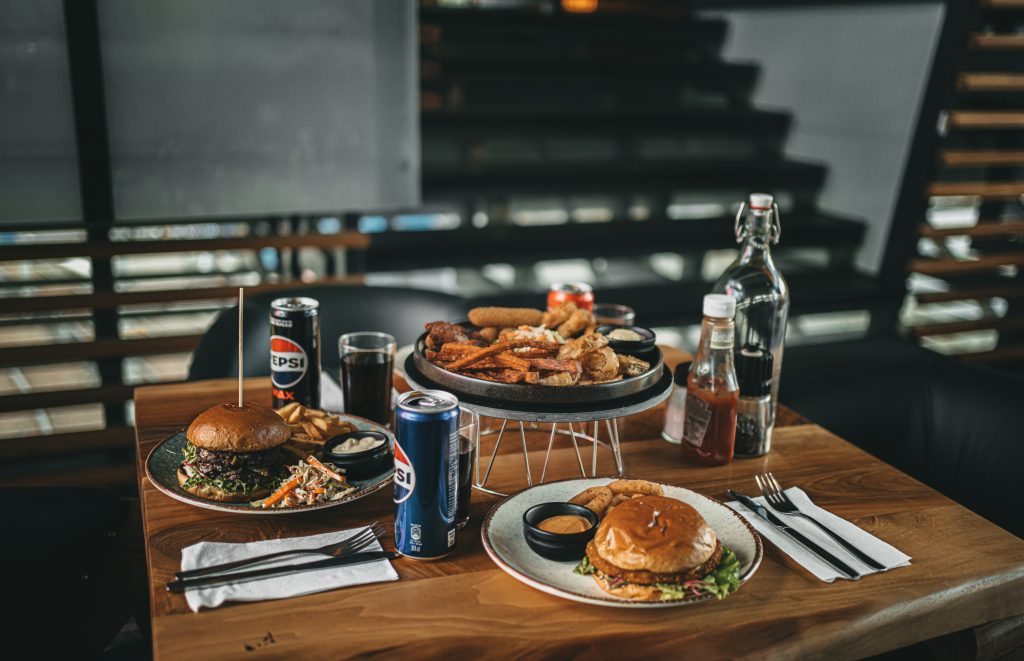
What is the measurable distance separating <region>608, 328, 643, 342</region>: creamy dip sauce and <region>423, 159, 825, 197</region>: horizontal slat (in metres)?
2.26

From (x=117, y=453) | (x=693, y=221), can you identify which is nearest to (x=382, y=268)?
(x=117, y=453)

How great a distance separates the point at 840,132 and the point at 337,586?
3.77 m

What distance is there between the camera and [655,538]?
1.02m

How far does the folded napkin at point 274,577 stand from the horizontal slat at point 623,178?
262cm

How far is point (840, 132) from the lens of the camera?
4109 mm

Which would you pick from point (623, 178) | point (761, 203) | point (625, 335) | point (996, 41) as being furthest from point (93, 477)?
point (996, 41)

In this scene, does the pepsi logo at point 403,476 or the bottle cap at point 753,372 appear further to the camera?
the bottle cap at point 753,372

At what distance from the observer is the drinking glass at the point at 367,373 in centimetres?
147

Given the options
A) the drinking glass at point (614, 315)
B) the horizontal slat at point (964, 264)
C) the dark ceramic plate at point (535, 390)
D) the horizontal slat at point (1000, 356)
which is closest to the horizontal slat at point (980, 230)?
the horizontal slat at point (964, 264)

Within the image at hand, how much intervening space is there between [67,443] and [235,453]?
5.89ft

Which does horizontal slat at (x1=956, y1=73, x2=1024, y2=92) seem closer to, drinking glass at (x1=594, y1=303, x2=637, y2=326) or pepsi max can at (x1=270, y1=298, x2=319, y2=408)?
drinking glass at (x1=594, y1=303, x2=637, y2=326)

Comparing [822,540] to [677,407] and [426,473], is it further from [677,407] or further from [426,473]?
[426,473]

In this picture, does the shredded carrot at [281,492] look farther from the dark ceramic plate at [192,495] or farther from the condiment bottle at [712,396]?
the condiment bottle at [712,396]

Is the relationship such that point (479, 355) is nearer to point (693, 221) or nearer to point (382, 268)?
point (382, 268)
